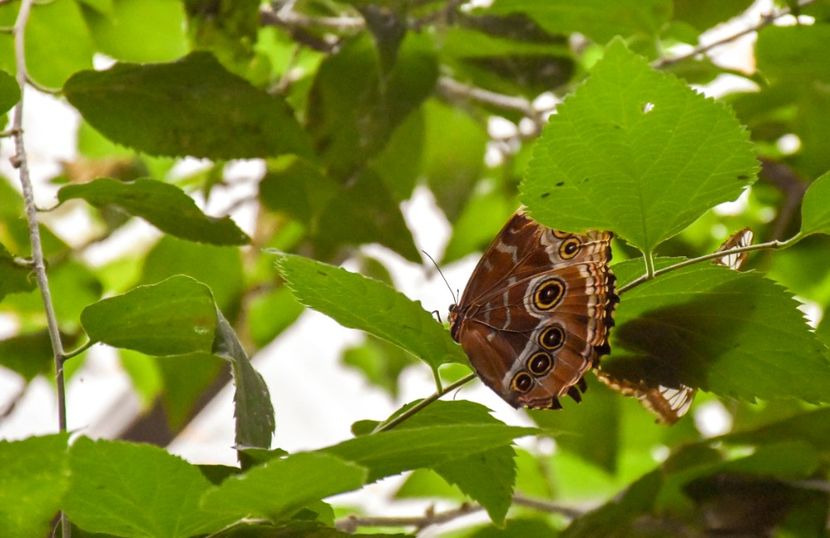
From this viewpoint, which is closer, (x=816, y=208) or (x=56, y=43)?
(x=816, y=208)

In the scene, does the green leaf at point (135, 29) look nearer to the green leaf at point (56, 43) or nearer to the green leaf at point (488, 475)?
the green leaf at point (56, 43)

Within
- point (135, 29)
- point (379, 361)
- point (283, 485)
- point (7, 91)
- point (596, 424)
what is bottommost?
point (283, 485)

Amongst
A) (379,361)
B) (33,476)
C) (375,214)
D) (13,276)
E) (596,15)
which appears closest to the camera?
(33,476)

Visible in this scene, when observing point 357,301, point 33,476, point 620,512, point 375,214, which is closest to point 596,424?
point 620,512

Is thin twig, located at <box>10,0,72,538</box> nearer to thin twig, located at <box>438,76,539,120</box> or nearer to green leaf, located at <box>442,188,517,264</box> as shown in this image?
thin twig, located at <box>438,76,539,120</box>

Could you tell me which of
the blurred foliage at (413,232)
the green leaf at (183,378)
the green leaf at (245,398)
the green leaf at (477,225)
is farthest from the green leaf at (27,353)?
the green leaf at (477,225)

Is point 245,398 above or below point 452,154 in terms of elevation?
below

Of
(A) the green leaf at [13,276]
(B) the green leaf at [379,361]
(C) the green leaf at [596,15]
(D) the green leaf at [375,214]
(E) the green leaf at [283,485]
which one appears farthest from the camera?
A: (B) the green leaf at [379,361]

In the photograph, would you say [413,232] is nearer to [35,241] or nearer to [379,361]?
[35,241]
